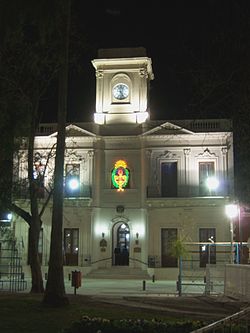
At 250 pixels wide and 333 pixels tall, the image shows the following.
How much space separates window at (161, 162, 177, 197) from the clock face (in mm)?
5702

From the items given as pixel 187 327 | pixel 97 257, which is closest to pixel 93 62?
pixel 97 257

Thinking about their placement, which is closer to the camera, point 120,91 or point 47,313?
point 47,313

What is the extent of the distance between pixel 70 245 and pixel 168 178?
8287 millimetres

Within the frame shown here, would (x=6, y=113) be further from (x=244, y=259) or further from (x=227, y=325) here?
(x=244, y=259)

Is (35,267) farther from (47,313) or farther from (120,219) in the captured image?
(120,219)

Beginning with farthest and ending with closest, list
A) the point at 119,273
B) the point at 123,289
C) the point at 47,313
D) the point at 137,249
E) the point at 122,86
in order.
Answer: the point at 122,86 → the point at 137,249 → the point at 119,273 → the point at 123,289 → the point at 47,313

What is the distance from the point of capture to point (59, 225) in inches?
729

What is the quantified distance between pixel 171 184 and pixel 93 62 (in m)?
10.4

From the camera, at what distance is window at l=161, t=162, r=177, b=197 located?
40312mm

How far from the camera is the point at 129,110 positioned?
41.3 metres

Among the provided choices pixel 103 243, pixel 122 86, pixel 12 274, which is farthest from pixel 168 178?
pixel 12 274

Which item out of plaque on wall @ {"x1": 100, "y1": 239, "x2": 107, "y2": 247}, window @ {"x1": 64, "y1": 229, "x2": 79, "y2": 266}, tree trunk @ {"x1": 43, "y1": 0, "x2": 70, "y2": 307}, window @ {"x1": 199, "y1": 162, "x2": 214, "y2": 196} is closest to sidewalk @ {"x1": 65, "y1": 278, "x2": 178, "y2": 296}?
window @ {"x1": 64, "y1": 229, "x2": 79, "y2": 266}

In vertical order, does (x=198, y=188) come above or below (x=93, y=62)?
below

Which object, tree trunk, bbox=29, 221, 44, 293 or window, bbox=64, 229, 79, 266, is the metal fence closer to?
tree trunk, bbox=29, 221, 44, 293
